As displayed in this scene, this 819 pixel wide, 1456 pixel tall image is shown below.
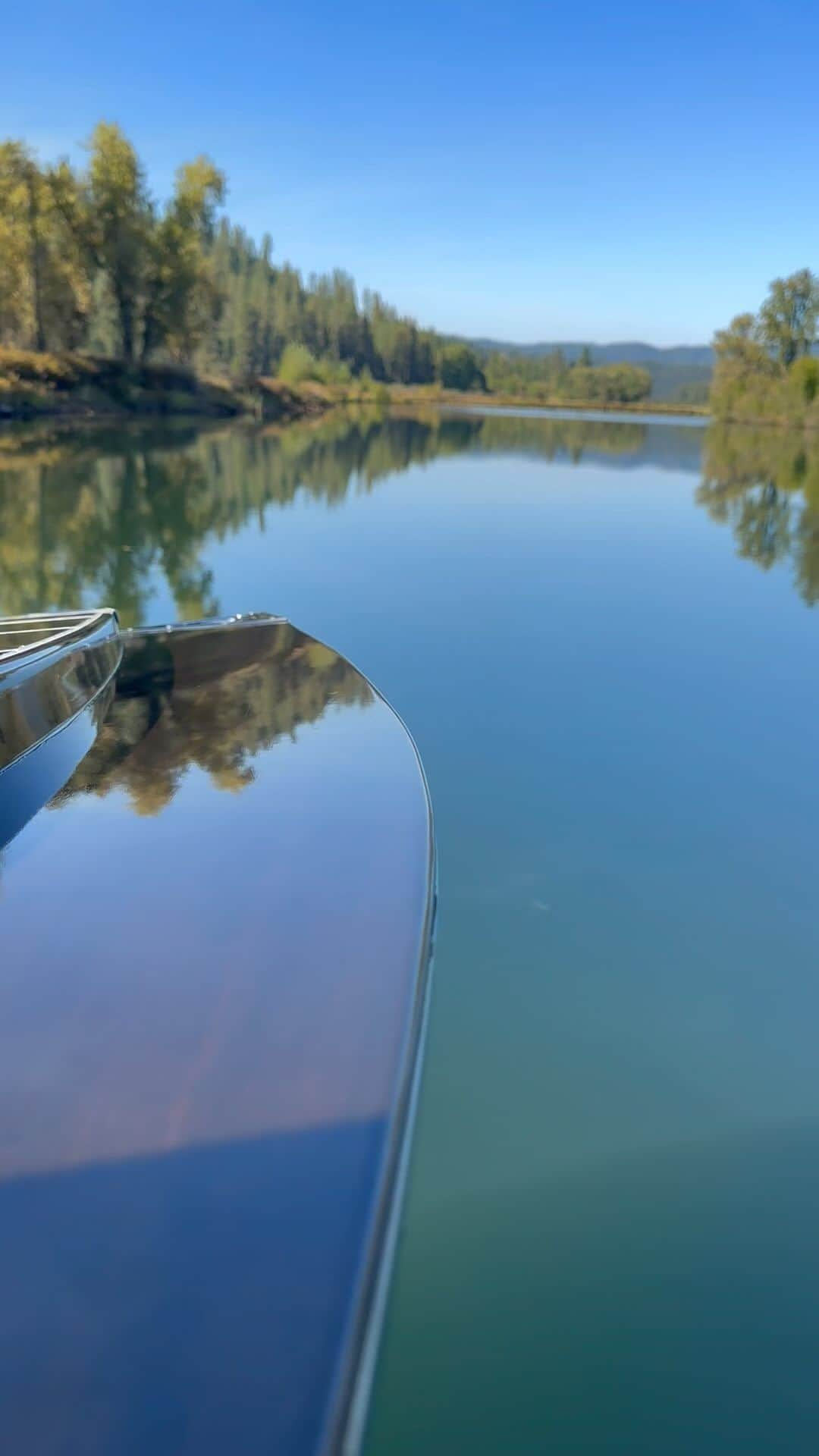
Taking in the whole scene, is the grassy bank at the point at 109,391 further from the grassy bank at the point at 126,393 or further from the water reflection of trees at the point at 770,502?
the water reflection of trees at the point at 770,502

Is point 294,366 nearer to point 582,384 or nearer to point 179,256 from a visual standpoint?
point 179,256

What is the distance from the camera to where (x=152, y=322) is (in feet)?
125

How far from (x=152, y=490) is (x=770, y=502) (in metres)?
11.8

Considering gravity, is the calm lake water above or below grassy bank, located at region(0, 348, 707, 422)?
below

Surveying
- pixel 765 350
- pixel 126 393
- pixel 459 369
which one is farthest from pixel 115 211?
pixel 459 369

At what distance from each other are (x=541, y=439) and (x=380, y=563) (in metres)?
26.3

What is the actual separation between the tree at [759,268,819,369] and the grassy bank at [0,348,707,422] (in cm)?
3125

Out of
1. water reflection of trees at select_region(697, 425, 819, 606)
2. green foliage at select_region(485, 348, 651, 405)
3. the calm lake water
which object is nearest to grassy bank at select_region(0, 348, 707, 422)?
water reflection of trees at select_region(697, 425, 819, 606)

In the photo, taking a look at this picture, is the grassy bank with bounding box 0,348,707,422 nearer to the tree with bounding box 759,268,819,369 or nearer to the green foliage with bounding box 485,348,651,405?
the tree with bounding box 759,268,819,369

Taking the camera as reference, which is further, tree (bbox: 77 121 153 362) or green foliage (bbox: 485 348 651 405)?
green foliage (bbox: 485 348 651 405)

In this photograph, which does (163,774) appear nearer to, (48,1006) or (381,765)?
(381,765)

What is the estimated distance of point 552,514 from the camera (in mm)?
14523

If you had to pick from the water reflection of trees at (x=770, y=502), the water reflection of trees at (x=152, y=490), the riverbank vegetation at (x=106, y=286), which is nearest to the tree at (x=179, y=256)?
the riverbank vegetation at (x=106, y=286)

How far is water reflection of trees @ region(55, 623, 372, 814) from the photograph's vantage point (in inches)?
145
